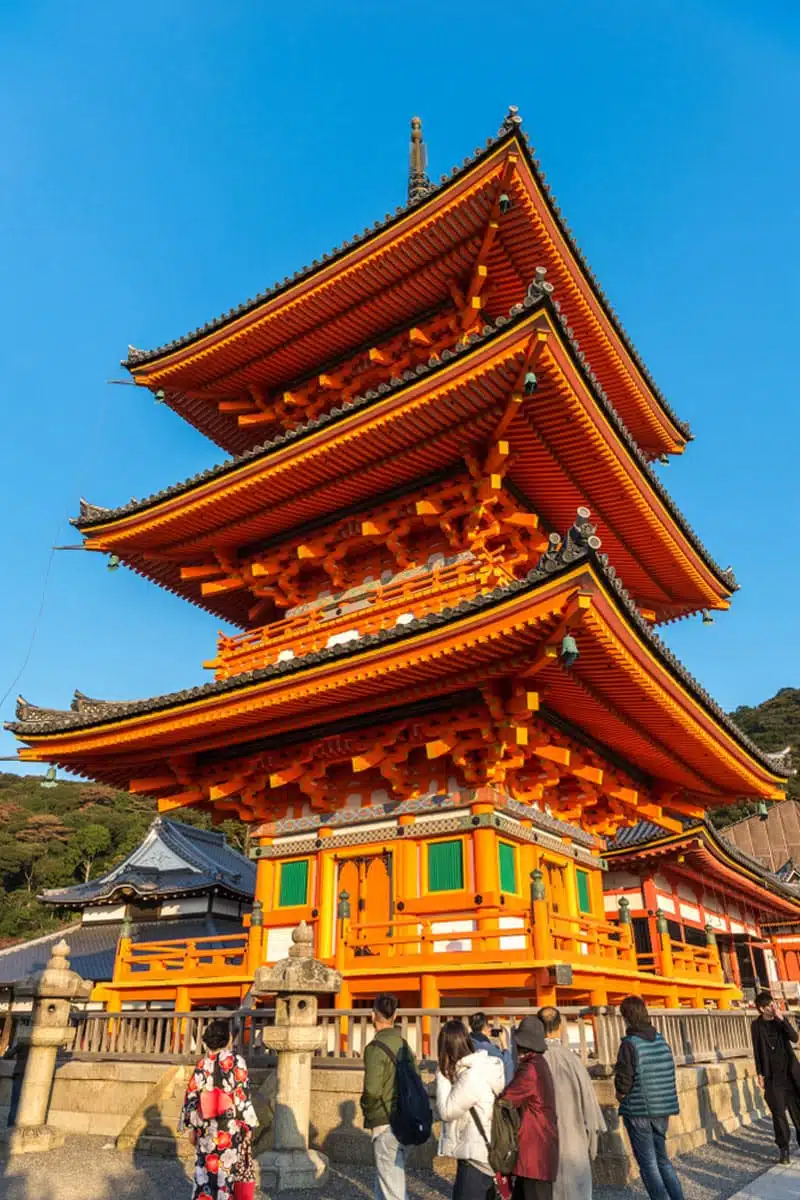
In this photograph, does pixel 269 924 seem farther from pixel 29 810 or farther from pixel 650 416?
pixel 29 810

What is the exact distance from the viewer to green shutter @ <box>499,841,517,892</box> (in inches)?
481

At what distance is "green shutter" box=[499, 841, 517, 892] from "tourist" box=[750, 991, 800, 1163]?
3737 mm

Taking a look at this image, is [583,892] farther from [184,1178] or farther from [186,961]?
[184,1178]

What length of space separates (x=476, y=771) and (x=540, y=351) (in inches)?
244

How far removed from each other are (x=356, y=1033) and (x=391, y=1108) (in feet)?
23.5

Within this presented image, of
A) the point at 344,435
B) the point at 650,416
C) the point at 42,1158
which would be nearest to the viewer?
the point at 42,1158

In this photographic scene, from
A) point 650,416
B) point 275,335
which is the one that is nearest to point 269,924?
point 275,335

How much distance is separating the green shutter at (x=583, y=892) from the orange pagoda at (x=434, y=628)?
91 mm

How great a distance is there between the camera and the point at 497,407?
13023 mm

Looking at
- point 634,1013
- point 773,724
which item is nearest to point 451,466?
point 634,1013

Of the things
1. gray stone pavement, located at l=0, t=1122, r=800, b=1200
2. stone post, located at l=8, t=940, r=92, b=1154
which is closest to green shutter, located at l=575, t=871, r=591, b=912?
gray stone pavement, located at l=0, t=1122, r=800, b=1200

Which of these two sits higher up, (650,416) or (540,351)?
(650,416)

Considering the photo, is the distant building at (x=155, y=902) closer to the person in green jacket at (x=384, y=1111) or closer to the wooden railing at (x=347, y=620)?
the wooden railing at (x=347, y=620)

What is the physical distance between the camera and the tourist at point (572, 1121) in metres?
5.45
